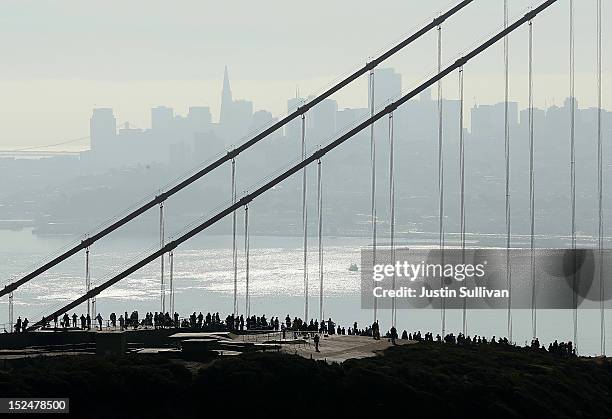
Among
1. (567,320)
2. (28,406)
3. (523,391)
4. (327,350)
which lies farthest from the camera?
(567,320)

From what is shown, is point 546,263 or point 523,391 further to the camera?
point 546,263

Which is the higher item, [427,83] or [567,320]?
[427,83]

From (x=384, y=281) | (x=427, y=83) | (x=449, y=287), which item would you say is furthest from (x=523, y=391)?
(x=384, y=281)

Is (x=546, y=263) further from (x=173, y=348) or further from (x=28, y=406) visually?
(x=28, y=406)

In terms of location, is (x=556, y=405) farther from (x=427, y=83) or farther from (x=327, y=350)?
(x=427, y=83)

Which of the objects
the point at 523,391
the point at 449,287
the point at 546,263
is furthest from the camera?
the point at 546,263

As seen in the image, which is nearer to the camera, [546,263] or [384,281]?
[384,281]

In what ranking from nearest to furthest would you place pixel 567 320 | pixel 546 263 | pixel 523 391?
pixel 523 391 < pixel 567 320 < pixel 546 263

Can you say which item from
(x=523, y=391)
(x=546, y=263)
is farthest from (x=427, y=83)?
(x=546, y=263)

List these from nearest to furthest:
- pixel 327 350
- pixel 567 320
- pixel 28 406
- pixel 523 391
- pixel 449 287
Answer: pixel 28 406 < pixel 523 391 < pixel 327 350 < pixel 449 287 < pixel 567 320
